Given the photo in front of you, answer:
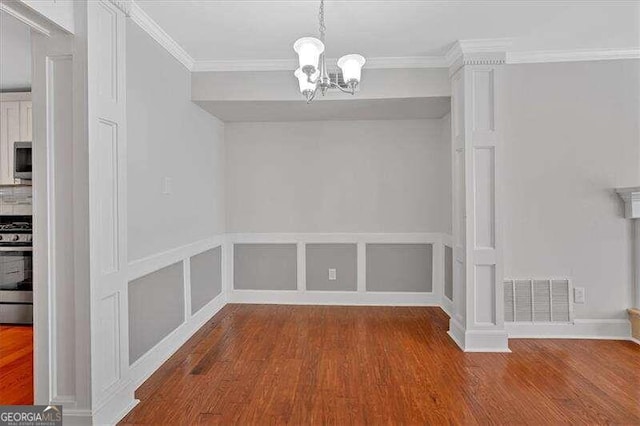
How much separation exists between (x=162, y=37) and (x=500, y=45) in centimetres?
289

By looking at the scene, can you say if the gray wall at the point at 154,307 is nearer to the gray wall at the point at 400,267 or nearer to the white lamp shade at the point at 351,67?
the white lamp shade at the point at 351,67

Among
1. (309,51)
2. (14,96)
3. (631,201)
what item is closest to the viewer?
(309,51)

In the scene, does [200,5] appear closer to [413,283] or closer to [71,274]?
[71,274]

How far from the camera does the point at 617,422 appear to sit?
2268mm

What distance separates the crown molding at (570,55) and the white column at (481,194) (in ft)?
1.21

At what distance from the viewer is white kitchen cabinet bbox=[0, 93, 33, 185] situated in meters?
4.19

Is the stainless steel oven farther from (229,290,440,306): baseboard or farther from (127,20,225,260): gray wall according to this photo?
(229,290,440,306): baseboard

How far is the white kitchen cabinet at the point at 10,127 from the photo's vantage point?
4.19 meters

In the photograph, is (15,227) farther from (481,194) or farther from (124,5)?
(481,194)

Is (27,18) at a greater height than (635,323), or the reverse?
(27,18)

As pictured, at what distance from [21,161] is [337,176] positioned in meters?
3.56

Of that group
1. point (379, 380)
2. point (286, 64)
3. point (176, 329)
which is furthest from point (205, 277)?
point (286, 64)

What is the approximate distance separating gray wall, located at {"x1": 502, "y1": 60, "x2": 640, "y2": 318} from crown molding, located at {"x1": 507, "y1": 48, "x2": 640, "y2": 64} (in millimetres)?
47

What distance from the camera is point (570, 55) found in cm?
355
